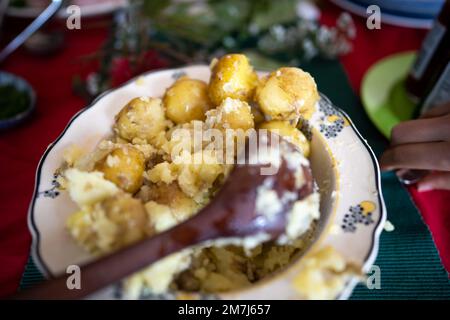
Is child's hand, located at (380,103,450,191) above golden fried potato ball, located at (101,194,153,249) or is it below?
below

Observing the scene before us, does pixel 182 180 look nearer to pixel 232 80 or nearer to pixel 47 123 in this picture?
pixel 232 80

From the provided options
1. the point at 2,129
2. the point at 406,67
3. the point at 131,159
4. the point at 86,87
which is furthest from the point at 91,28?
the point at 406,67

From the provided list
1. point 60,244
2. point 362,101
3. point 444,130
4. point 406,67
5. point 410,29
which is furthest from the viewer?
point 410,29

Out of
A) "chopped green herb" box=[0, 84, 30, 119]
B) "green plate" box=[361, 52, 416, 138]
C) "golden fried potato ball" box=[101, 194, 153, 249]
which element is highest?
"golden fried potato ball" box=[101, 194, 153, 249]

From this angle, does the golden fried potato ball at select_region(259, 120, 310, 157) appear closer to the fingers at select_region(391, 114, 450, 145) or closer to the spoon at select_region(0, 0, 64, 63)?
the fingers at select_region(391, 114, 450, 145)

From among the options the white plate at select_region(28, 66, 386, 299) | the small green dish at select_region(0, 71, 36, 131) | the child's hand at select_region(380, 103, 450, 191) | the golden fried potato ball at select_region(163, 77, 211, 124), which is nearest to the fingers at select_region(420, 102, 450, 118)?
the child's hand at select_region(380, 103, 450, 191)

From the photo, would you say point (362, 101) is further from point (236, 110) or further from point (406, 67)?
point (236, 110)

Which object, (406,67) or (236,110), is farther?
(406,67)

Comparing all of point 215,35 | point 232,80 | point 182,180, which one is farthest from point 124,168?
point 215,35

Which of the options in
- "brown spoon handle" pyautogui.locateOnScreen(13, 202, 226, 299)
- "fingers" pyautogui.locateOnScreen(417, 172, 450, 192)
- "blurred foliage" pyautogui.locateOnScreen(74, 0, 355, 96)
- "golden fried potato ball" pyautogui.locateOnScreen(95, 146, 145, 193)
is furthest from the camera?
"blurred foliage" pyautogui.locateOnScreen(74, 0, 355, 96)
